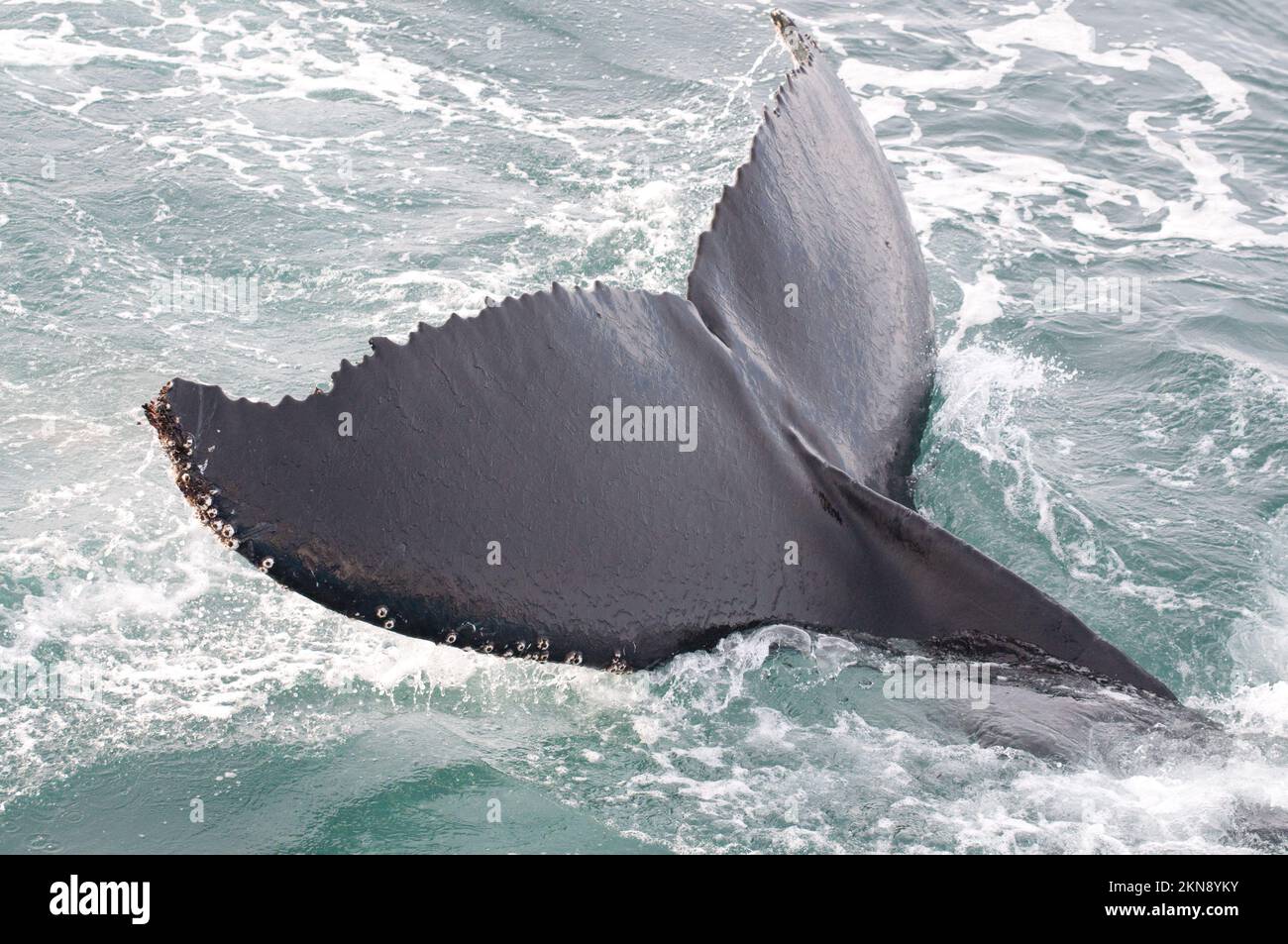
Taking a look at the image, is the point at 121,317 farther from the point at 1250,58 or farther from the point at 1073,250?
the point at 1250,58

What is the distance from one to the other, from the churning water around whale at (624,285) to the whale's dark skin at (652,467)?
1.12ft

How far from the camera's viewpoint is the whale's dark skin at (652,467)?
399cm

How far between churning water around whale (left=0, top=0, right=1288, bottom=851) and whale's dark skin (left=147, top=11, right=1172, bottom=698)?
342 millimetres

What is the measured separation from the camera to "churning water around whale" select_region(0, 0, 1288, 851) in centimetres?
538

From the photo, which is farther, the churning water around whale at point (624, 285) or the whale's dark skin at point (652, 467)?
the churning water around whale at point (624, 285)

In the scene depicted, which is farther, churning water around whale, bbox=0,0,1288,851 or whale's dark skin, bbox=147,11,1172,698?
churning water around whale, bbox=0,0,1288,851

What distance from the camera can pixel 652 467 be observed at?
4.57m

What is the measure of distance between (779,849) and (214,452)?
103 inches

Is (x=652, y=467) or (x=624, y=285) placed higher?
(x=652, y=467)

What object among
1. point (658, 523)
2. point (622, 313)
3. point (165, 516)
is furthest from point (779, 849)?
point (165, 516)

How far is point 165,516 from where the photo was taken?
698cm

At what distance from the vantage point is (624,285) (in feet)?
30.1

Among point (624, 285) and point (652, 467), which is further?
point (624, 285)

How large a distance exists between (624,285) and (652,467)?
15.6 ft
